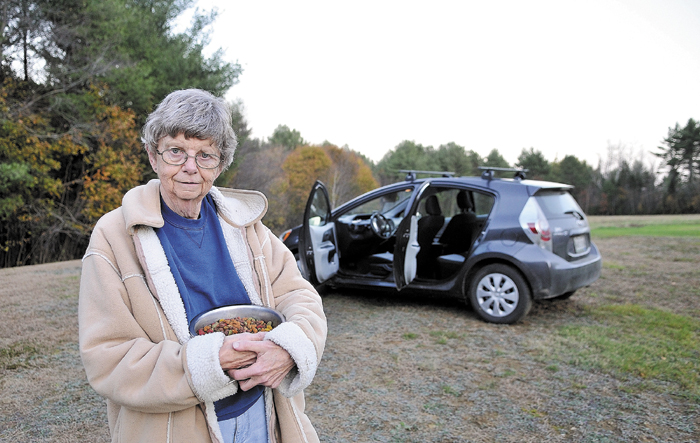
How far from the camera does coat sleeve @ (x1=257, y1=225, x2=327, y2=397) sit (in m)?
1.42

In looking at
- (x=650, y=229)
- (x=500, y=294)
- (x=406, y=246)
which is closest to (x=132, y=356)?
(x=406, y=246)

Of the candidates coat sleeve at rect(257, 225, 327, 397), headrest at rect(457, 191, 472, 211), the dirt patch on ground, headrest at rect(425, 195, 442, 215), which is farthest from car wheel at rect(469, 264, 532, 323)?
coat sleeve at rect(257, 225, 327, 397)

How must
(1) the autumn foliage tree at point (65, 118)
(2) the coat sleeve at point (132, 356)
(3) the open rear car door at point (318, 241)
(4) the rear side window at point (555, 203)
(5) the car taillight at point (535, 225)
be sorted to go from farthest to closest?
1. (1) the autumn foliage tree at point (65, 118)
2. (3) the open rear car door at point (318, 241)
3. (4) the rear side window at point (555, 203)
4. (5) the car taillight at point (535, 225)
5. (2) the coat sleeve at point (132, 356)

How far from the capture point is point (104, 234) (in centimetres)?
143

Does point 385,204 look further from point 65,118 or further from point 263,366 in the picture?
point 65,118

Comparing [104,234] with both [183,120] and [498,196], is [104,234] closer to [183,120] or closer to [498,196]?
[183,120]

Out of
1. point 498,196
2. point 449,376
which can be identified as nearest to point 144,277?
point 449,376

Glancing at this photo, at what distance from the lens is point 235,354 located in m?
1.32

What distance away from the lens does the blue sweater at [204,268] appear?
147 cm

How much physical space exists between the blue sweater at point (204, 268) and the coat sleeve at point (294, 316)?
129 millimetres

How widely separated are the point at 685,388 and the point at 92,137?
54.7ft

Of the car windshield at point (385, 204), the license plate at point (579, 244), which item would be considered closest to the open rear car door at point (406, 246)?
the car windshield at point (385, 204)

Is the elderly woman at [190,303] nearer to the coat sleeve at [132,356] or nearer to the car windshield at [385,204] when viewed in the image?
the coat sleeve at [132,356]

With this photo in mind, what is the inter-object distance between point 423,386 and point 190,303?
7.96ft
